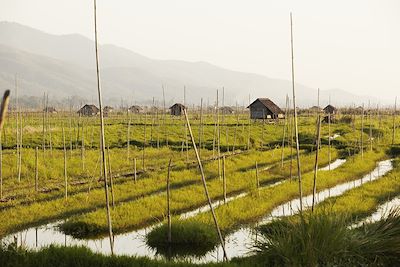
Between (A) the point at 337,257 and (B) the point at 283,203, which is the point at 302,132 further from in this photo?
(A) the point at 337,257

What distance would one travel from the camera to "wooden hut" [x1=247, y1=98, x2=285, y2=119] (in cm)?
5468

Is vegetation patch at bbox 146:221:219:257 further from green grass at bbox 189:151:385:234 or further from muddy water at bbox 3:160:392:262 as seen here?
green grass at bbox 189:151:385:234

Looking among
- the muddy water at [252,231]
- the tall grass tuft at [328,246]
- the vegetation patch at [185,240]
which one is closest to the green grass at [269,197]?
the muddy water at [252,231]

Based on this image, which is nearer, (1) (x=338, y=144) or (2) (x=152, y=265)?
(2) (x=152, y=265)

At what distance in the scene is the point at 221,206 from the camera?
15141 mm

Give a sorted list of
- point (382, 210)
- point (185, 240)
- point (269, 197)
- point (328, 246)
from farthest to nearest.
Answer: point (269, 197) → point (382, 210) → point (185, 240) → point (328, 246)

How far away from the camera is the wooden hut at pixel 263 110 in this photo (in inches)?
2153

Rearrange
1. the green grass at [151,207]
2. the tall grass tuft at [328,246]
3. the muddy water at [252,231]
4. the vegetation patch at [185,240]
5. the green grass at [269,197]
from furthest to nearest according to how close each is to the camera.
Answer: the green grass at [269,197] → the green grass at [151,207] → the vegetation patch at [185,240] → the muddy water at [252,231] → the tall grass tuft at [328,246]

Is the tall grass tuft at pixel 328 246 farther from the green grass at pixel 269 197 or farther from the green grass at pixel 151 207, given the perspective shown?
the green grass at pixel 151 207

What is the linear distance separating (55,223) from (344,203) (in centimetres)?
977

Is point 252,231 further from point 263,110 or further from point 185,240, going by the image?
point 263,110

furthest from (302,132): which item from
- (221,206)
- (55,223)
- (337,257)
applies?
(337,257)

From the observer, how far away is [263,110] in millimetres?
54562

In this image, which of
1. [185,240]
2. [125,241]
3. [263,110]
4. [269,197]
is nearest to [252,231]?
[185,240]
